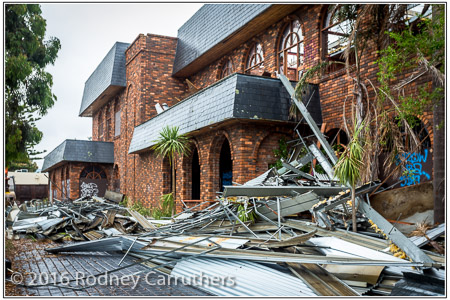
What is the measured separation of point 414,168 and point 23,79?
821 cm

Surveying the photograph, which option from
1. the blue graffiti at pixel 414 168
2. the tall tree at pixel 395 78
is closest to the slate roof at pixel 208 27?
the tall tree at pixel 395 78

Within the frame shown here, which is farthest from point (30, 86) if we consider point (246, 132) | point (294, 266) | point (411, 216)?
point (411, 216)

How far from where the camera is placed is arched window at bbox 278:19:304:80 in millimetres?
13453

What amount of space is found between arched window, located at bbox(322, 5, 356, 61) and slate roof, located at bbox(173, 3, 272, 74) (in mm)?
1884

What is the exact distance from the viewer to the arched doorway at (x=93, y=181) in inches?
1032

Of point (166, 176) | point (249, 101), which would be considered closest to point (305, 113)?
point (249, 101)

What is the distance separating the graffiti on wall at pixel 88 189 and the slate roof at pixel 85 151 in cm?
152

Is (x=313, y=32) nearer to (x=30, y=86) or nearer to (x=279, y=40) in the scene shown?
(x=279, y=40)

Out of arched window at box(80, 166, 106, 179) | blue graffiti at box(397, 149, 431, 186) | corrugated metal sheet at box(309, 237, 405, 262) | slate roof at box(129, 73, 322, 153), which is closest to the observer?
corrugated metal sheet at box(309, 237, 405, 262)

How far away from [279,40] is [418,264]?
1022 centimetres

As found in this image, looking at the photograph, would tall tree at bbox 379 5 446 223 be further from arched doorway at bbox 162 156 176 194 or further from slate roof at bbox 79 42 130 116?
Result: slate roof at bbox 79 42 130 116

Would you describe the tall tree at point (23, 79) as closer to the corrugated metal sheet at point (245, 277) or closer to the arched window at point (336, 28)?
the corrugated metal sheet at point (245, 277)

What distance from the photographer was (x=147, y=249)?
7.39m

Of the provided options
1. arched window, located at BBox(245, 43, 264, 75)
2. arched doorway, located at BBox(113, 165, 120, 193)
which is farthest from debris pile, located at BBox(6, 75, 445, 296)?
arched doorway, located at BBox(113, 165, 120, 193)
